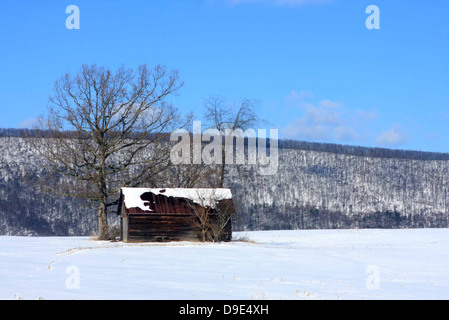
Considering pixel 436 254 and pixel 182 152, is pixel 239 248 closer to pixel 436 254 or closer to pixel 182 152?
pixel 436 254

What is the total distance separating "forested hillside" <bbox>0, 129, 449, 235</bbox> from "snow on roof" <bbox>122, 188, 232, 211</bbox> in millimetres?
60452

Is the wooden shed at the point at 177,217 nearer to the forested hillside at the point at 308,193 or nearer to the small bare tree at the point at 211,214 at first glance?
the small bare tree at the point at 211,214

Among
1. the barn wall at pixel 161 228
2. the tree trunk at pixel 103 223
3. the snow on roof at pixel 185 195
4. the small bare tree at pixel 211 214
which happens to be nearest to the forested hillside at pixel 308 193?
the tree trunk at pixel 103 223

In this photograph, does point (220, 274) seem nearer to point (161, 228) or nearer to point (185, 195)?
point (161, 228)

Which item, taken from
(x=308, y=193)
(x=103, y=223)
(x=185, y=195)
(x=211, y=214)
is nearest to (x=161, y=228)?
(x=185, y=195)

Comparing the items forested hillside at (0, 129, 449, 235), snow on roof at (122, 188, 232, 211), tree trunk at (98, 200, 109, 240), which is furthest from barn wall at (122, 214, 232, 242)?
forested hillside at (0, 129, 449, 235)

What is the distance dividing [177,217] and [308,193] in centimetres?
12615

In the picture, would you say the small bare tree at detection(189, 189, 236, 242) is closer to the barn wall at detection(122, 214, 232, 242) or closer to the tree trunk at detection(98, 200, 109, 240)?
the barn wall at detection(122, 214, 232, 242)

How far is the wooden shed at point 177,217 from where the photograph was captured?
1414 inches

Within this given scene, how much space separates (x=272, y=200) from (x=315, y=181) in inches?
1029

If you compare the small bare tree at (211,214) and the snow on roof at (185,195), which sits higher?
the snow on roof at (185,195)

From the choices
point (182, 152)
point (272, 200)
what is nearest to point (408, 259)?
point (182, 152)

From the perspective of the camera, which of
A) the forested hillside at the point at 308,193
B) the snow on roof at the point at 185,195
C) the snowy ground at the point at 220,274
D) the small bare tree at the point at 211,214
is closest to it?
the snowy ground at the point at 220,274

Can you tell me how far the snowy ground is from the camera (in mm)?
15578
